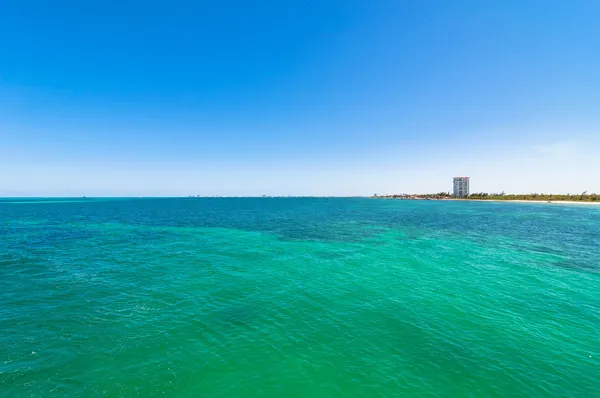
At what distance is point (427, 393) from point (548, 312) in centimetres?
1235

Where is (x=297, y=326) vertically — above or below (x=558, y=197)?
below

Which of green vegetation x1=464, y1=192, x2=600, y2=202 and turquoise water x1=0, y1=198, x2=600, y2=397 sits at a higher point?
green vegetation x1=464, y1=192, x2=600, y2=202

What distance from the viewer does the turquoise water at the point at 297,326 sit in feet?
31.1

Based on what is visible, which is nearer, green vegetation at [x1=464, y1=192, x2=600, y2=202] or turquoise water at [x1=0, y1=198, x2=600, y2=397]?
turquoise water at [x1=0, y1=198, x2=600, y2=397]

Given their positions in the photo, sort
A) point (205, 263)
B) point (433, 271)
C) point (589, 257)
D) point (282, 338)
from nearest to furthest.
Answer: point (282, 338)
point (433, 271)
point (205, 263)
point (589, 257)

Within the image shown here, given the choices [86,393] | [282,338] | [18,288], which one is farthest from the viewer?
[18,288]

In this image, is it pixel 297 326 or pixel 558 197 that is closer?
pixel 297 326

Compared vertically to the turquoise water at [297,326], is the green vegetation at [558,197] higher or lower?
higher

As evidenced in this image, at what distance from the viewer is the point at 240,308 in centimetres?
1541

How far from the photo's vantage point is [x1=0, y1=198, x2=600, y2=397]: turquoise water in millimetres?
9469

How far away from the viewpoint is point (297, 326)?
1349 centimetres

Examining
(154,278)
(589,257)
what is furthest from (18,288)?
(589,257)

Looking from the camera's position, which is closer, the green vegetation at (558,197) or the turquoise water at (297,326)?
the turquoise water at (297,326)

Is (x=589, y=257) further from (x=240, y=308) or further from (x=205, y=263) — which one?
(x=205, y=263)
